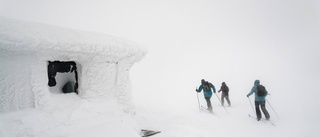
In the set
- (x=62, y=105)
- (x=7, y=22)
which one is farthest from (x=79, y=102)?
(x=7, y=22)

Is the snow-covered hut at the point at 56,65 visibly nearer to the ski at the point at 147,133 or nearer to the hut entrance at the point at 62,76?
the hut entrance at the point at 62,76

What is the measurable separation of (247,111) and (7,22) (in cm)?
1026

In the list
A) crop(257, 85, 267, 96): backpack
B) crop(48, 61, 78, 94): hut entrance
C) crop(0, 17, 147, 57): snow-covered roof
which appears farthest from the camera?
crop(257, 85, 267, 96): backpack

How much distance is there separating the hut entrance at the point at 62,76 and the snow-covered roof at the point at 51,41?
0.87 meters

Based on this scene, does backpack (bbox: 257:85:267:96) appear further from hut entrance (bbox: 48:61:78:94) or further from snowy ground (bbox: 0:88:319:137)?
hut entrance (bbox: 48:61:78:94)

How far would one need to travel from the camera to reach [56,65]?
4.70 m

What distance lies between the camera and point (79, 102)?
4.38 meters

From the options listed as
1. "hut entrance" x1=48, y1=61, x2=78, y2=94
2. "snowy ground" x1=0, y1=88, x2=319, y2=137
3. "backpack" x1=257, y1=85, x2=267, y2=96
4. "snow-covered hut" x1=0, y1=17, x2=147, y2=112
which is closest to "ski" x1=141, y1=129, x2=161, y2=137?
"snowy ground" x1=0, y1=88, x2=319, y2=137

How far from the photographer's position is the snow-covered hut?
350 cm

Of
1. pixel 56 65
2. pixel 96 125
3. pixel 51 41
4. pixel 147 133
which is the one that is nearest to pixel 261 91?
pixel 147 133

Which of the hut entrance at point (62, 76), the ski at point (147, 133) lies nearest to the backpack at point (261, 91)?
the ski at point (147, 133)

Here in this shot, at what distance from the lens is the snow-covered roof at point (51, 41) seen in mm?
3430

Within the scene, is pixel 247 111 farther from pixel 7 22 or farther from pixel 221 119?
pixel 7 22

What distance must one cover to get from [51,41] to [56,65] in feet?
3.56
